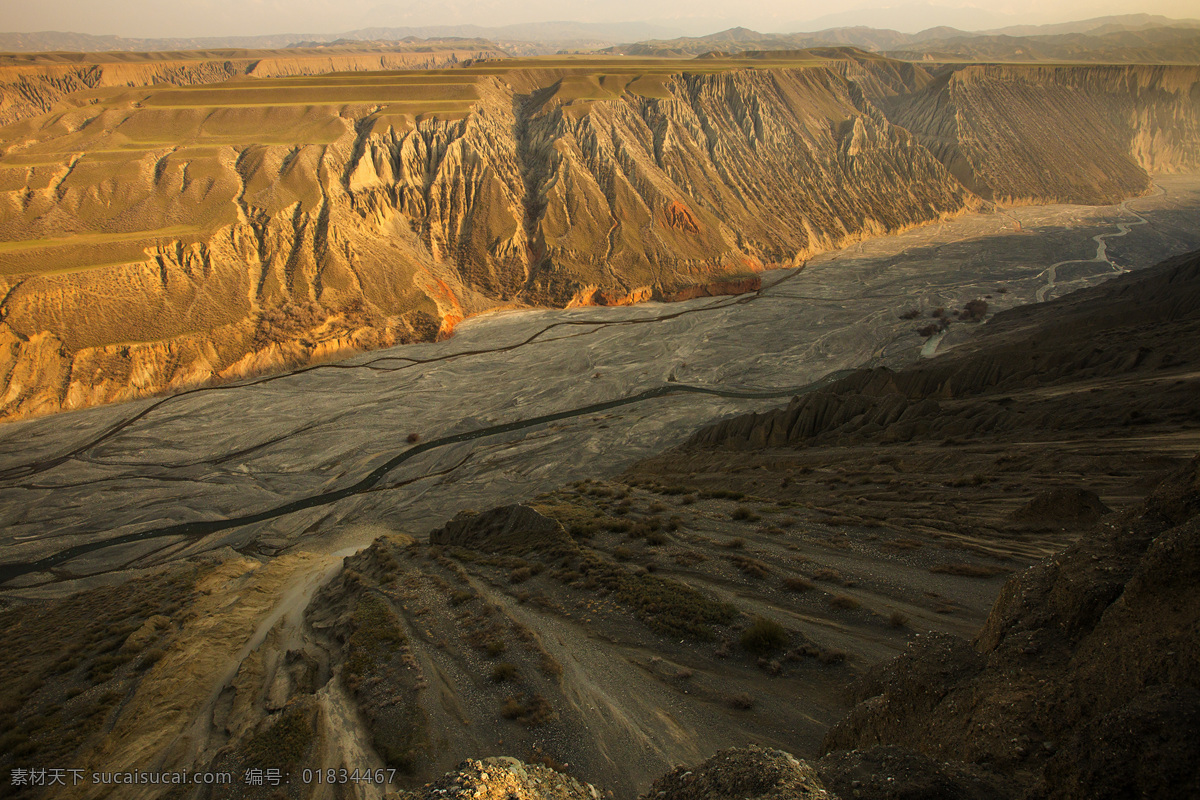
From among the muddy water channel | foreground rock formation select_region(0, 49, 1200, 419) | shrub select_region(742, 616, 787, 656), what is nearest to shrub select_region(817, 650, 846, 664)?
shrub select_region(742, 616, 787, 656)

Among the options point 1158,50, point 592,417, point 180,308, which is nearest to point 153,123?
point 180,308

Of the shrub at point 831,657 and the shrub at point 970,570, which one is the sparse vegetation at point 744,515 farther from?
the shrub at point 831,657

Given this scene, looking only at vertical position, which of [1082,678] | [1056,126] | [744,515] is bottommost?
[744,515]

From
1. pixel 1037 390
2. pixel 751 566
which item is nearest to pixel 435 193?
pixel 1037 390

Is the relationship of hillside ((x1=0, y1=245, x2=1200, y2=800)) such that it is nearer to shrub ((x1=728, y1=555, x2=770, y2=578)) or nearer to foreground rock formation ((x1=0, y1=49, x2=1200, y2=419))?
shrub ((x1=728, y1=555, x2=770, y2=578))

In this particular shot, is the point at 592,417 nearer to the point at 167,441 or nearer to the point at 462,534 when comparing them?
the point at 462,534

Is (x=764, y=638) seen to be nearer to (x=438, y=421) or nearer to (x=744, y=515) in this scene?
(x=744, y=515)
